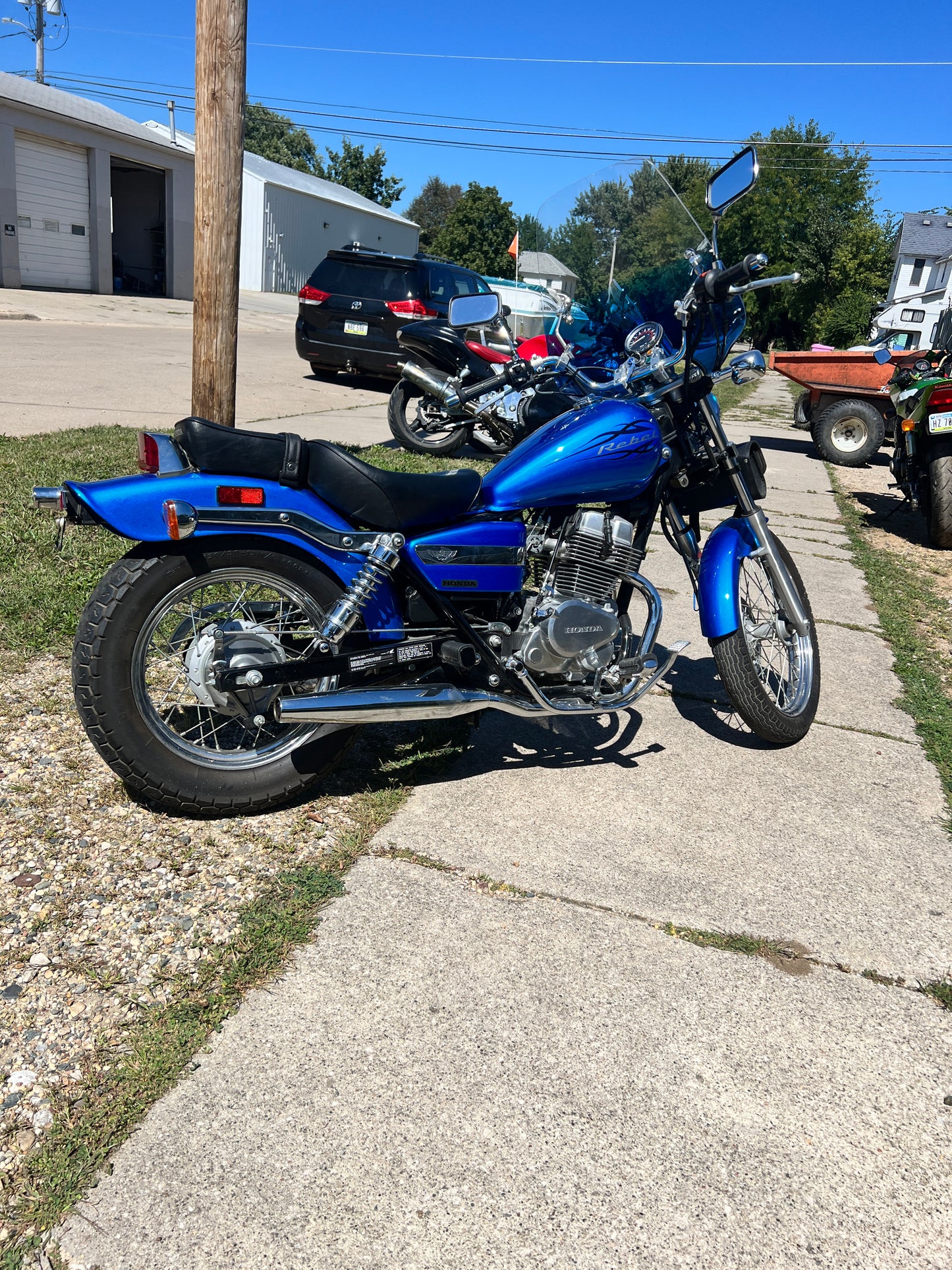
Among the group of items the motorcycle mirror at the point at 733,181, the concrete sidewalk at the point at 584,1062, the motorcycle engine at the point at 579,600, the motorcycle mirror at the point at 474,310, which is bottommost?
the concrete sidewalk at the point at 584,1062

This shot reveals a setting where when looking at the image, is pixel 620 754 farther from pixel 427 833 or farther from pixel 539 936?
pixel 539 936

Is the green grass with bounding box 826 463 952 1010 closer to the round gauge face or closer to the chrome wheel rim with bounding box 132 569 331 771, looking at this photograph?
the chrome wheel rim with bounding box 132 569 331 771

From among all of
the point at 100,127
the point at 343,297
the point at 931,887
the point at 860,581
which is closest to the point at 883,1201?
the point at 931,887

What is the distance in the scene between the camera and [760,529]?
363cm

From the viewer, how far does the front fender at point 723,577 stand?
3.50m

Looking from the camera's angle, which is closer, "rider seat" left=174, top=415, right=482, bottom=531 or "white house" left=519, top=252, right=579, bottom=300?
"rider seat" left=174, top=415, right=482, bottom=531

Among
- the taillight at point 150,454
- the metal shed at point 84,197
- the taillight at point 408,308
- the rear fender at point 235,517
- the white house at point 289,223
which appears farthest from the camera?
the white house at point 289,223

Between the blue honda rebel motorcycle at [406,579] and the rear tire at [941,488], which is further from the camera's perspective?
the rear tire at [941,488]

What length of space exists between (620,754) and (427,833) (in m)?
1.01

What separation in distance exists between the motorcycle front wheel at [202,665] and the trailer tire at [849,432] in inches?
410

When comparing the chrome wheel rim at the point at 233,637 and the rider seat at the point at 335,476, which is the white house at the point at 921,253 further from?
the chrome wheel rim at the point at 233,637

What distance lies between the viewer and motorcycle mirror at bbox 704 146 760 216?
326 cm

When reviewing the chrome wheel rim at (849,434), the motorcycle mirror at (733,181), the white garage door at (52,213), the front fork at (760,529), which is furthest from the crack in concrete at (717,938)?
the white garage door at (52,213)

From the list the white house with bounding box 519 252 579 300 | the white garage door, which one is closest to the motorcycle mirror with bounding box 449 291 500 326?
the white house with bounding box 519 252 579 300
